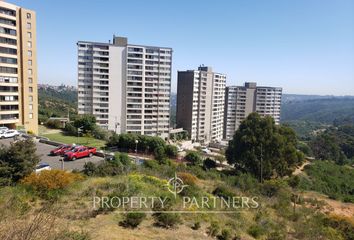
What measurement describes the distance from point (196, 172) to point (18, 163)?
1186 centimetres

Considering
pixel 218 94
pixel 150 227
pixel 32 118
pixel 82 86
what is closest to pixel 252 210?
pixel 150 227

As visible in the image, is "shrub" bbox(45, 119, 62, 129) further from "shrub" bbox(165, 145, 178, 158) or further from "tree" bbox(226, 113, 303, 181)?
"tree" bbox(226, 113, 303, 181)

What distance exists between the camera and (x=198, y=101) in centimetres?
6869

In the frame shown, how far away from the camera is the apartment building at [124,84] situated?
175ft

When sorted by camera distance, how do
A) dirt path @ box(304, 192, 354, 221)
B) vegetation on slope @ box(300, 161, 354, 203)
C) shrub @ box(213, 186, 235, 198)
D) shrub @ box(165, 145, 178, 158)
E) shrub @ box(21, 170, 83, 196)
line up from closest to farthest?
1. shrub @ box(21, 170, 83, 196)
2. shrub @ box(213, 186, 235, 198)
3. dirt path @ box(304, 192, 354, 221)
4. vegetation on slope @ box(300, 161, 354, 203)
5. shrub @ box(165, 145, 178, 158)

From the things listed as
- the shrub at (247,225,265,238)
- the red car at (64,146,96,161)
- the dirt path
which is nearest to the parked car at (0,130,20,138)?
the red car at (64,146,96,161)

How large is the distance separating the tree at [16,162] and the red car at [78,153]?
7.46m

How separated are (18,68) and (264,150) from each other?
3018 cm

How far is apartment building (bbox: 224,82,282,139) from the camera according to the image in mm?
84000

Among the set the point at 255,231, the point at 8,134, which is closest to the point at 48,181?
the point at 255,231

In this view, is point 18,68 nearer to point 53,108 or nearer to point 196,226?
point 196,226

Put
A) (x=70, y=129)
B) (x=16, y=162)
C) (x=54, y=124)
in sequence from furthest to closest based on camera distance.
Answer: (x=54, y=124)
(x=70, y=129)
(x=16, y=162)

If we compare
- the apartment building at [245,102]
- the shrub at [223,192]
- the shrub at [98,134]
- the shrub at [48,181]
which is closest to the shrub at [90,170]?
the shrub at [48,181]

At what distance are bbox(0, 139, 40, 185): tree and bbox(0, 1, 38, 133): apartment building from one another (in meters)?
23.5
